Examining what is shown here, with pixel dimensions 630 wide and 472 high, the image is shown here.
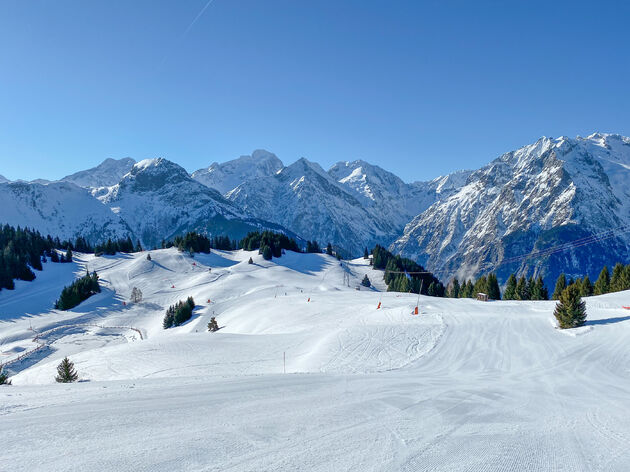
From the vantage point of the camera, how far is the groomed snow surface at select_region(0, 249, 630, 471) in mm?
7008

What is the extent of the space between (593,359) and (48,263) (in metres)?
130

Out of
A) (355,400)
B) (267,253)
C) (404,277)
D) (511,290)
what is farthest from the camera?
(267,253)

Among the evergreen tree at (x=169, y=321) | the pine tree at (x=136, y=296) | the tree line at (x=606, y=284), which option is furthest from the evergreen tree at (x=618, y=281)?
the pine tree at (x=136, y=296)

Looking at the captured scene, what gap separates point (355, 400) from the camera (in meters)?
11.4

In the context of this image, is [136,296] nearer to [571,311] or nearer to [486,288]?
[486,288]

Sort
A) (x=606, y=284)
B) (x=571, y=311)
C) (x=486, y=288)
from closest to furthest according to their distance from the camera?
(x=571, y=311)
(x=606, y=284)
(x=486, y=288)

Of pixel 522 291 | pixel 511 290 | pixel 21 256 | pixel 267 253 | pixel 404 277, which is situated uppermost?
pixel 267 253

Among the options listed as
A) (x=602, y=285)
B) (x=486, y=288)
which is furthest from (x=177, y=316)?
(x=602, y=285)

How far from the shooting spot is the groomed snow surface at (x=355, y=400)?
7.01m

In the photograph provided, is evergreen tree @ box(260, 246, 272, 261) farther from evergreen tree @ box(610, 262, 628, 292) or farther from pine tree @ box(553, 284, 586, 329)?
pine tree @ box(553, 284, 586, 329)

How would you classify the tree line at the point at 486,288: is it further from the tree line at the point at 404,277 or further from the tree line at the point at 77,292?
the tree line at the point at 77,292

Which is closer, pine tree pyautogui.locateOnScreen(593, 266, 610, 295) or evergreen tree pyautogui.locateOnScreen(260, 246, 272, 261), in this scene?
pine tree pyautogui.locateOnScreen(593, 266, 610, 295)

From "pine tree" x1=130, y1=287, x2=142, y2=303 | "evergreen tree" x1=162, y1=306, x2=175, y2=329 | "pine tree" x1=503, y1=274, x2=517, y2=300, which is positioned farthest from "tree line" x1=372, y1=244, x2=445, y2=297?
"pine tree" x1=130, y1=287, x2=142, y2=303

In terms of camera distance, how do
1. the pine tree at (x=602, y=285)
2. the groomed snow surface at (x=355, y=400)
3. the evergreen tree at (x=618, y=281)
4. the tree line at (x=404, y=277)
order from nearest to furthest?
the groomed snow surface at (x=355, y=400) < the evergreen tree at (x=618, y=281) < the pine tree at (x=602, y=285) < the tree line at (x=404, y=277)
